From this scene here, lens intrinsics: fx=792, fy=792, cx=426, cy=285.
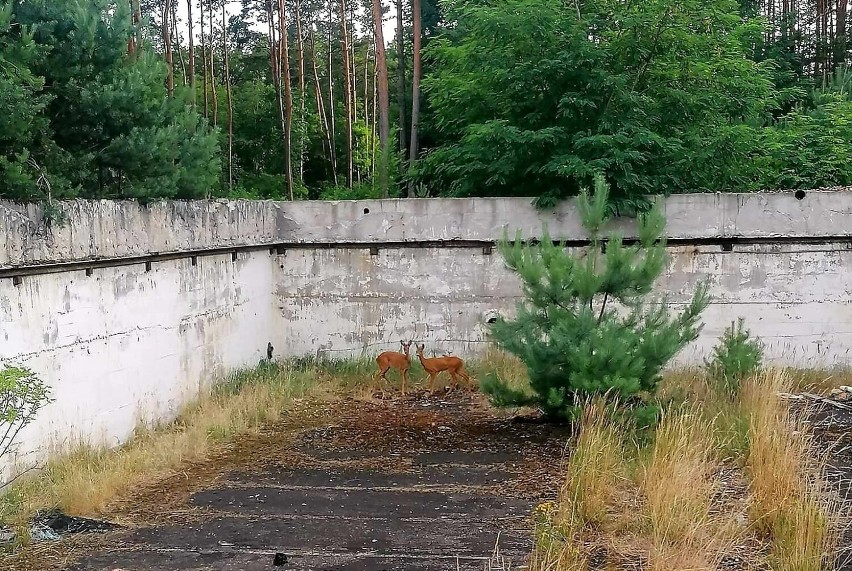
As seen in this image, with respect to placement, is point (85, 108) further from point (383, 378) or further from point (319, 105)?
point (319, 105)

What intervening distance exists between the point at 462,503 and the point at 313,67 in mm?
22326

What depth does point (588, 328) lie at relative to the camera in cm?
673

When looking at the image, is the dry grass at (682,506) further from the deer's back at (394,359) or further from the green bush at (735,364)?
the deer's back at (394,359)

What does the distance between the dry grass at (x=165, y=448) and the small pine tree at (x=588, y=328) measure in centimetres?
268

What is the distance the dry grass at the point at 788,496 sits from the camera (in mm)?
4078

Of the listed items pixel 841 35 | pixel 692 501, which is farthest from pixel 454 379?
pixel 841 35

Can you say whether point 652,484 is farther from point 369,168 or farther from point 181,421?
point 369,168

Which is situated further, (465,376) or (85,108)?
(465,376)

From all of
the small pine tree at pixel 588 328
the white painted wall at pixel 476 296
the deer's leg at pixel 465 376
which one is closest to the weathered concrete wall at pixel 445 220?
the white painted wall at pixel 476 296

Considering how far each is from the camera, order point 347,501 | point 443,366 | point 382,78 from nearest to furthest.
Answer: point 347,501 → point 443,366 → point 382,78

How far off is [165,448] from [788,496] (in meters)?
4.71

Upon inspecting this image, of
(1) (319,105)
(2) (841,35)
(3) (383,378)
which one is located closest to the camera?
(3) (383,378)

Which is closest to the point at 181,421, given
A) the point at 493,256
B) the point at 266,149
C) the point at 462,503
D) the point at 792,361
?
the point at 462,503

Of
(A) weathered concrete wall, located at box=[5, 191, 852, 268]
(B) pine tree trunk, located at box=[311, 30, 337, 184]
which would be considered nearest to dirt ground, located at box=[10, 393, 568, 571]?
(A) weathered concrete wall, located at box=[5, 191, 852, 268]
